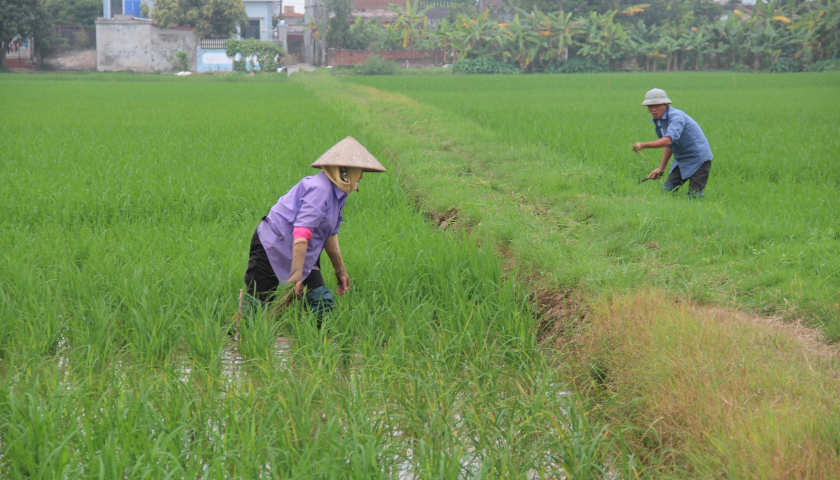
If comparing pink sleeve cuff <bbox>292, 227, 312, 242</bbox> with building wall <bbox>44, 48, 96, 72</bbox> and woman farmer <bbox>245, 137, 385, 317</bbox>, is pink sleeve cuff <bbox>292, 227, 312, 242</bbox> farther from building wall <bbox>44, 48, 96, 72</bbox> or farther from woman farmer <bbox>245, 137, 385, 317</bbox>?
building wall <bbox>44, 48, 96, 72</bbox>

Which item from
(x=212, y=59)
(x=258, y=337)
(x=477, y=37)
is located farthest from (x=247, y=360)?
(x=212, y=59)

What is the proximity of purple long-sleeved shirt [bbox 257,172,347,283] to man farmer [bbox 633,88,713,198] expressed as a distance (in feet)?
10.9

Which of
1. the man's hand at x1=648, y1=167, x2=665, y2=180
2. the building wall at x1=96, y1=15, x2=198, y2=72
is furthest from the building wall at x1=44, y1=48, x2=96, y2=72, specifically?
the man's hand at x1=648, y1=167, x2=665, y2=180

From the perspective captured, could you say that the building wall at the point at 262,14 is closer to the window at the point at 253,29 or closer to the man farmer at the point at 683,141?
the window at the point at 253,29

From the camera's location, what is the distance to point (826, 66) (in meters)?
29.0

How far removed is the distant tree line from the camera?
102 feet

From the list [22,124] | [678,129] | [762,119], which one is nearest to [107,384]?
[678,129]

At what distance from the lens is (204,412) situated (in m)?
2.08

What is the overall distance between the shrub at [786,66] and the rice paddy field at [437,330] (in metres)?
28.6

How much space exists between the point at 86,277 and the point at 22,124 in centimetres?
818

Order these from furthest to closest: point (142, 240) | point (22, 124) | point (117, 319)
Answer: point (22, 124), point (142, 240), point (117, 319)

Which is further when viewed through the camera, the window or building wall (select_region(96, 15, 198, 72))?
the window

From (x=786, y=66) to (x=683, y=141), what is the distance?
30.5 m

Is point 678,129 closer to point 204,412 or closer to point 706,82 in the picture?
point 204,412
